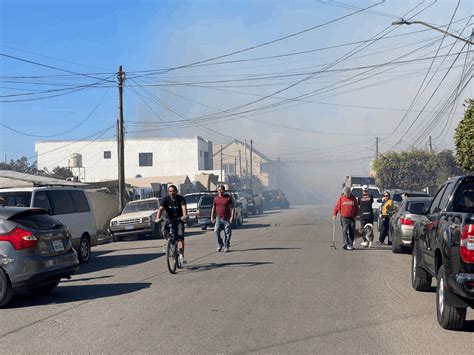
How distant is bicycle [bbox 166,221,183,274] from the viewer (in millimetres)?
13948

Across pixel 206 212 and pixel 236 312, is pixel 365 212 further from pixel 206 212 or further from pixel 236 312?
pixel 236 312

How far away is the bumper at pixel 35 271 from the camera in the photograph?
33.9 ft

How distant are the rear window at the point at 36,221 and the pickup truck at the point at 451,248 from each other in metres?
6.08

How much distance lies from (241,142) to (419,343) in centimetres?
10181

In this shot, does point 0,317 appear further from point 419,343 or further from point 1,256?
point 419,343

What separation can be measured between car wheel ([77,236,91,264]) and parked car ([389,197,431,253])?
826cm

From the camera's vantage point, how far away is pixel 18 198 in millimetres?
16172

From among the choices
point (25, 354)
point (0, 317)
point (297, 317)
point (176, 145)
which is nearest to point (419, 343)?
point (297, 317)

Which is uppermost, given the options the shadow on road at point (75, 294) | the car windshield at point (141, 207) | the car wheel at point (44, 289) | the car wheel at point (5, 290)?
the car windshield at point (141, 207)

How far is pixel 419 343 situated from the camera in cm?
760

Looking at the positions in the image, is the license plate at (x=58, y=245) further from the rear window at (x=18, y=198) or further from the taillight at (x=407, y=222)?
the taillight at (x=407, y=222)

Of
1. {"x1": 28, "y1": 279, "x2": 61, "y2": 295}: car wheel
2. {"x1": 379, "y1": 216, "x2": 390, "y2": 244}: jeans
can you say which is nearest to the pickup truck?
{"x1": 28, "y1": 279, "x2": 61, "y2": 295}: car wheel

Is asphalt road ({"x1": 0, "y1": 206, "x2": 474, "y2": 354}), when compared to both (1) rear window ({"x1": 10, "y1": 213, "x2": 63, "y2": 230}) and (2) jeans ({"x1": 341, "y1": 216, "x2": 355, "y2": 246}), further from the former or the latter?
(2) jeans ({"x1": 341, "y1": 216, "x2": 355, "y2": 246})

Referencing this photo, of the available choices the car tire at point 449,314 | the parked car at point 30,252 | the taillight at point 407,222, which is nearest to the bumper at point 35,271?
the parked car at point 30,252
